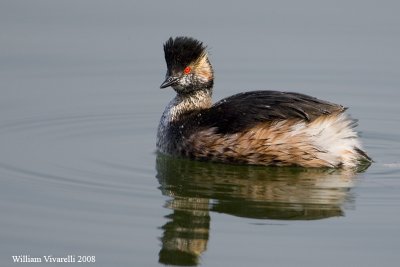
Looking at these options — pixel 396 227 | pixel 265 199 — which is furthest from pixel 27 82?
pixel 396 227

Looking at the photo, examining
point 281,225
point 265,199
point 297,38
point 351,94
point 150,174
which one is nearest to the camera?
point 281,225

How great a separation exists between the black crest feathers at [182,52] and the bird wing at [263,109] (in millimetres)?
768

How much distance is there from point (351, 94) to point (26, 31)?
4047mm

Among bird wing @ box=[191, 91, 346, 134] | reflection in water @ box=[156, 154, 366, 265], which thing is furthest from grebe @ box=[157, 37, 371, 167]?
reflection in water @ box=[156, 154, 366, 265]

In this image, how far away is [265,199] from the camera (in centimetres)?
877

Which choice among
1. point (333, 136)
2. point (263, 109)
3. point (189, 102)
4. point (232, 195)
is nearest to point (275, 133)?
point (263, 109)

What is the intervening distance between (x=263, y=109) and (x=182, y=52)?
1.21 m

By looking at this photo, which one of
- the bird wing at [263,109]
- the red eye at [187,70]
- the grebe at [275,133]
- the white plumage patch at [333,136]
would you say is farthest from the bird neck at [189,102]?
the white plumage patch at [333,136]

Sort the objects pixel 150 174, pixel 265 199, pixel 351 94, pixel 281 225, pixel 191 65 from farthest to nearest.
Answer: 1. pixel 351 94
2. pixel 191 65
3. pixel 150 174
4. pixel 265 199
5. pixel 281 225

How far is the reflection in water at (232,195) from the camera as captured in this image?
796 centimetres

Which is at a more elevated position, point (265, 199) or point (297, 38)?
point (297, 38)

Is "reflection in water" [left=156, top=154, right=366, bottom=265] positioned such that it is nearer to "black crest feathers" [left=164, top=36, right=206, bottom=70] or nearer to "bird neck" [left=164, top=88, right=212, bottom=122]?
"bird neck" [left=164, top=88, right=212, bottom=122]

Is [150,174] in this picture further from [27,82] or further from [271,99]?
[27,82]

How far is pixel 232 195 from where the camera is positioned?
889cm
